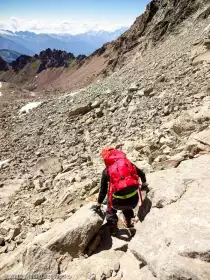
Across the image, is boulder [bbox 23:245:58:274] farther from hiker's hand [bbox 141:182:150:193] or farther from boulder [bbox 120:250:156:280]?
hiker's hand [bbox 141:182:150:193]

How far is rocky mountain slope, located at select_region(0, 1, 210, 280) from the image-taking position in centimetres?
581

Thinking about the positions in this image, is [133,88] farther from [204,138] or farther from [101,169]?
[204,138]

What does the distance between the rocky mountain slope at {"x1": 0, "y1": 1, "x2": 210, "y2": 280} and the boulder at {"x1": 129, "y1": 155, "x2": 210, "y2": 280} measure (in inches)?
0.7

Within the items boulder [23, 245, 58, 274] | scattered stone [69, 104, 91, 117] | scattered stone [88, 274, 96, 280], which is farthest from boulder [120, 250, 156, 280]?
scattered stone [69, 104, 91, 117]

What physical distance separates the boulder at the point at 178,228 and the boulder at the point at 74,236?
1.08 metres

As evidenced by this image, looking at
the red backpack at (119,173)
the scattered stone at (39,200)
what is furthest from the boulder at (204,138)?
the scattered stone at (39,200)

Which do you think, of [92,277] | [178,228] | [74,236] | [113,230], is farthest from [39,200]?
[178,228]

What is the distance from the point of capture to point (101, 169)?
12.3 m

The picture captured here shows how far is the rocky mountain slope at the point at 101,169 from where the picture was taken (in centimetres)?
581

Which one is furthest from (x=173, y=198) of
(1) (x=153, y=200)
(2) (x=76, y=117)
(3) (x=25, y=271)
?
(2) (x=76, y=117)

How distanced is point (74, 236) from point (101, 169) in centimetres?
549

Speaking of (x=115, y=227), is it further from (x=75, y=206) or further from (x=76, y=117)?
(x=76, y=117)

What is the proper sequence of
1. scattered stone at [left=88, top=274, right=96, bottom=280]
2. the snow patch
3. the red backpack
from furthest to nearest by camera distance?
the snow patch < the red backpack < scattered stone at [left=88, top=274, right=96, bottom=280]

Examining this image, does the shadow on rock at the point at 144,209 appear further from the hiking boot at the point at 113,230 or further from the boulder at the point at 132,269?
the boulder at the point at 132,269
